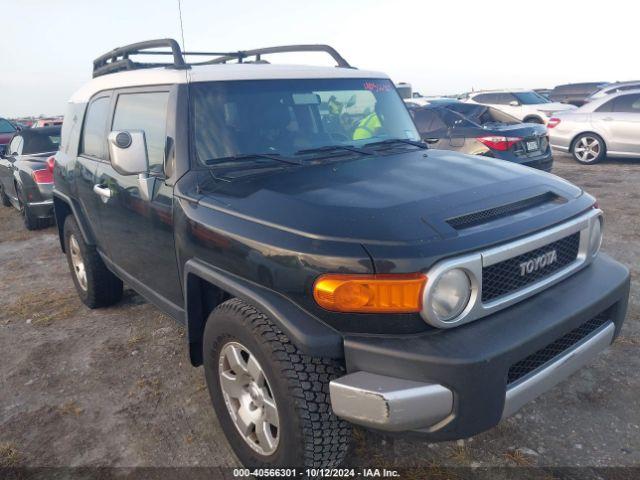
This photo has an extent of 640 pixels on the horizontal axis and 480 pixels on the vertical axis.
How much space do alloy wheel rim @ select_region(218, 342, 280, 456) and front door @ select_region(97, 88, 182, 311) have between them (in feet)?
2.41

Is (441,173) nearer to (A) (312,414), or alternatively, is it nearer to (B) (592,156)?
(A) (312,414)

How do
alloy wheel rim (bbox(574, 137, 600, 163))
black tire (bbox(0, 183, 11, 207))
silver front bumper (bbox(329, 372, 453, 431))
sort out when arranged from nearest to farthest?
silver front bumper (bbox(329, 372, 453, 431)) < black tire (bbox(0, 183, 11, 207)) < alloy wheel rim (bbox(574, 137, 600, 163))

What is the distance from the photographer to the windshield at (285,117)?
2.96m

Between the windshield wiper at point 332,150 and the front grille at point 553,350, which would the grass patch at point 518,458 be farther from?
the windshield wiper at point 332,150

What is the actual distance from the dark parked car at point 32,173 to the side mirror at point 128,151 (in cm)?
567

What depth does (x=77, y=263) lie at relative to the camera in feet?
15.9

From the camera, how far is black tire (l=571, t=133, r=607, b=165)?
1153 centimetres

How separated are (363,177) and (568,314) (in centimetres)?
120

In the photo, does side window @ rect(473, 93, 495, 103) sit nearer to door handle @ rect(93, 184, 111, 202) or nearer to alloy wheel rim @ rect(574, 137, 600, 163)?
alloy wheel rim @ rect(574, 137, 600, 163)

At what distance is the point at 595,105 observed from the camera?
37.8 feet

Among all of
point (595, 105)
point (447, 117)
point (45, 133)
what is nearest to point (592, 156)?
point (595, 105)

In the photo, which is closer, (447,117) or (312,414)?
(312,414)

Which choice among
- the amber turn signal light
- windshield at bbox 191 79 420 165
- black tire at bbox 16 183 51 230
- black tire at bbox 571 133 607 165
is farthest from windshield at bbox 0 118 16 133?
the amber turn signal light

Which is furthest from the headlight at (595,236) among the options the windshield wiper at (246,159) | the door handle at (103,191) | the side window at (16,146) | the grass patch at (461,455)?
the side window at (16,146)
